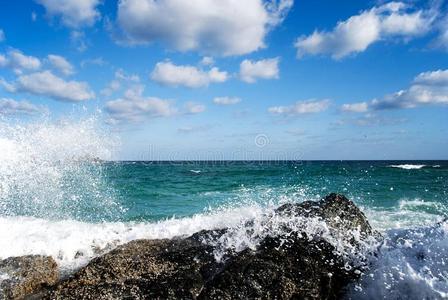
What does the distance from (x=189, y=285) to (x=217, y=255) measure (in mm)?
1062

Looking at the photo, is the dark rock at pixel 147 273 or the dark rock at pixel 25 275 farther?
the dark rock at pixel 25 275

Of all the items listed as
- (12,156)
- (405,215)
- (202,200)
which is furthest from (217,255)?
(202,200)

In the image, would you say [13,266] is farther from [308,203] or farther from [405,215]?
[405,215]

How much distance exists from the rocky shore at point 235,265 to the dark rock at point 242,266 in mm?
12

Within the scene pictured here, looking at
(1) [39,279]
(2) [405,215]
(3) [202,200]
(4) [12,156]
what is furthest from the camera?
(3) [202,200]

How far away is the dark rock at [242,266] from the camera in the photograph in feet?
16.0

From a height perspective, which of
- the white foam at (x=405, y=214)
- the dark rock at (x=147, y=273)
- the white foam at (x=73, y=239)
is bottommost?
the white foam at (x=405, y=214)

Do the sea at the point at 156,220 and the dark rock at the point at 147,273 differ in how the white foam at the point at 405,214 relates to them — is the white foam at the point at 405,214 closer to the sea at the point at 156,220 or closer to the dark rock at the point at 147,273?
the sea at the point at 156,220

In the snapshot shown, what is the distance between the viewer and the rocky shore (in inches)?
193

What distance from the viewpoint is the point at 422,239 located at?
5762mm

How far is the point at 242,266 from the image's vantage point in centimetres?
516

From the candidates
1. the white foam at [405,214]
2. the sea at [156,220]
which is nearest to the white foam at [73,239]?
the sea at [156,220]

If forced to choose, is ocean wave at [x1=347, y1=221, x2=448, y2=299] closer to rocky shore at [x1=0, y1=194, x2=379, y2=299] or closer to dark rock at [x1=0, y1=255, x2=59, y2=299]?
rocky shore at [x1=0, y1=194, x2=379, y2=299]

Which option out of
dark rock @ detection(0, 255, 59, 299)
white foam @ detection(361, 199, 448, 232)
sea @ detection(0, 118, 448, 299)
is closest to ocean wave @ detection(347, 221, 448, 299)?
sea @ detection(0, 118, 448, 299)
